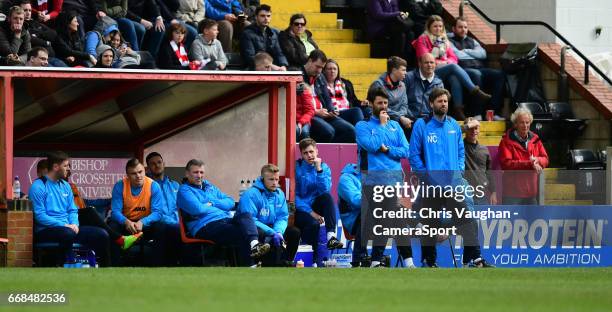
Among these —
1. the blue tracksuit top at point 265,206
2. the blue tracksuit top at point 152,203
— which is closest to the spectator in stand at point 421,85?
the blue tracksuit top at point 265,206

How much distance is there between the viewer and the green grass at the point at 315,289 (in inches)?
449

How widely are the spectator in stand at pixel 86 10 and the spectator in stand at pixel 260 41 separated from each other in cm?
210

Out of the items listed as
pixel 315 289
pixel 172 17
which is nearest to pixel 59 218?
pixel 315 289

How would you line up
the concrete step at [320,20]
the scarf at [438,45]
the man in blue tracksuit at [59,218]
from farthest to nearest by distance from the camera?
the concrete step at [320,20]
the scarf at [438,45]
the man in blue tracksuit at [59,218]

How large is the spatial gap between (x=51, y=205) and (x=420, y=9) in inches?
348

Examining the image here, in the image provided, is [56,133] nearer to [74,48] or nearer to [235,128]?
[74,48]

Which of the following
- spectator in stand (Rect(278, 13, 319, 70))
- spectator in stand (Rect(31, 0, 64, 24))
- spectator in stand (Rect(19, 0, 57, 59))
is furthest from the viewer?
spectator in stand (Rect(278, 13, 319, 70))

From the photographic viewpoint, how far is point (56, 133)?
1969 cm

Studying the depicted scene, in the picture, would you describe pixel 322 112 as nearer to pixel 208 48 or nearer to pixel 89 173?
pixel 208 48

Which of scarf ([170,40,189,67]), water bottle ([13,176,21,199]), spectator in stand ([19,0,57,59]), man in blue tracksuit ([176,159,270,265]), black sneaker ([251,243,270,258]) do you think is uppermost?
spectator in stand ([19,0,57,59])

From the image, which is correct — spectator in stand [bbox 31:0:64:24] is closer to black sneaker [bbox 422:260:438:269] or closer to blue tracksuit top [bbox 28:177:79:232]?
blue tracksuit top [bbox 28:177:79:232]

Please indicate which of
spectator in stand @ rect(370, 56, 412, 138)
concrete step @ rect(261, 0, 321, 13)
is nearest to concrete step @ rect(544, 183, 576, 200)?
spectator in stand @ rect(370, 56, 412, 138)

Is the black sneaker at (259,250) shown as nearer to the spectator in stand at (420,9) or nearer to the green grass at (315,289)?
the green grass at (315,289)

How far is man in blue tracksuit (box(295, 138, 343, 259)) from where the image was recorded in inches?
696
